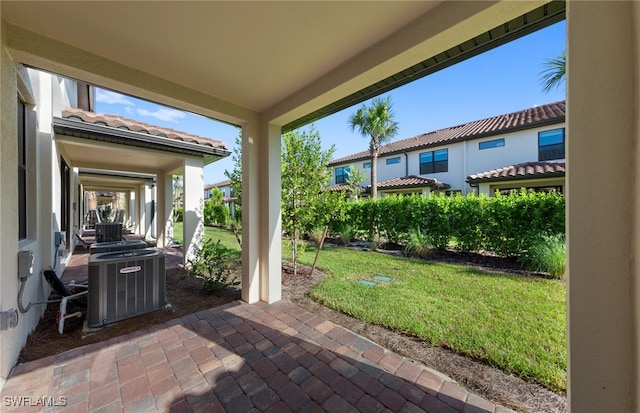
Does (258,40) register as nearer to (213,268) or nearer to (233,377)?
(233,377)

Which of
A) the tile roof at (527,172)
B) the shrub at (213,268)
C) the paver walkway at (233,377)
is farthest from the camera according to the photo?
the tile roof at (527,172)

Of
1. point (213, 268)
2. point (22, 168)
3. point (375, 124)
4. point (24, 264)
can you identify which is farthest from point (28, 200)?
point (375, 124)

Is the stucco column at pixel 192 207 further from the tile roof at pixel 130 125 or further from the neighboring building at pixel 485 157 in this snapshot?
the neighboring building at pixel 485 157

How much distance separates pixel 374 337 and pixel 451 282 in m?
2.83

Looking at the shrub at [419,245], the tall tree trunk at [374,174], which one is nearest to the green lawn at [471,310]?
the shrub at [419,245]

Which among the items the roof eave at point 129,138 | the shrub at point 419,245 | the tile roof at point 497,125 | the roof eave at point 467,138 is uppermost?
the tile roof at point 497,125

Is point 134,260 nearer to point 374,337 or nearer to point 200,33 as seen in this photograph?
point 200,33

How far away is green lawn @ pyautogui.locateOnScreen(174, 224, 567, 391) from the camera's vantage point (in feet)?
8.43

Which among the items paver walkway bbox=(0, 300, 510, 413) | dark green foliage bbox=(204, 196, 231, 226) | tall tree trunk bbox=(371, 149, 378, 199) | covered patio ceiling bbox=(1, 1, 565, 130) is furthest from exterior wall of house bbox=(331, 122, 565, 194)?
paver walkway bbox=(0, 300, 510, 413)

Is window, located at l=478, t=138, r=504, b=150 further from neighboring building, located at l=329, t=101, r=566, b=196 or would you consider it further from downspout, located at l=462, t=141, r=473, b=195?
downspout, located at l=462, t=141, r=473, b=195

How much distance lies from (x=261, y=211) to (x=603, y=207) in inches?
146

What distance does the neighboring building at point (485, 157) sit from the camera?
11730 mm

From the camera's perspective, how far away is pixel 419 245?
768 cm

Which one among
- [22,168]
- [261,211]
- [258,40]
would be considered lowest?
[261,211]
